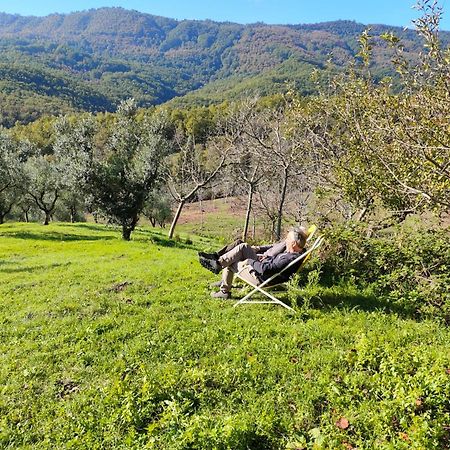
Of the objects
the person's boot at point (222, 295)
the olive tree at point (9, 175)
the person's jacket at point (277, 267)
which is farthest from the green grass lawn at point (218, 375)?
the olive tree at point (9, 175)

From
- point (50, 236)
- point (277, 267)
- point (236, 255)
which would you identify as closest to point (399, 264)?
point (277, 267)

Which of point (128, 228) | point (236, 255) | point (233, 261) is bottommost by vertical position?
point (128, 228)

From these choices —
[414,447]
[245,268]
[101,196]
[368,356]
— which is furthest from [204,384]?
[101,196]

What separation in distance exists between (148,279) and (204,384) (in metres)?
5.60

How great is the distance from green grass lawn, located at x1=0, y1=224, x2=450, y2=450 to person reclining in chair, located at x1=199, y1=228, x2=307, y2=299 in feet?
1.92

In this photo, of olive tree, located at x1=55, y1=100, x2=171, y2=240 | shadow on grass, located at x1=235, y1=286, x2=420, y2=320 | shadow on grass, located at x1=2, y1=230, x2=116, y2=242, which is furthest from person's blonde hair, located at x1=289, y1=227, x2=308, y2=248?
shadow on grass, located at x1=2, y1=230, x2=116, y2=242

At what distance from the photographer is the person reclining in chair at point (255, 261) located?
8164 mm

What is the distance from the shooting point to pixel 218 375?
19.2 ft

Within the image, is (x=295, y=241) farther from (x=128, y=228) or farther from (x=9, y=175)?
(x=9, y=175)

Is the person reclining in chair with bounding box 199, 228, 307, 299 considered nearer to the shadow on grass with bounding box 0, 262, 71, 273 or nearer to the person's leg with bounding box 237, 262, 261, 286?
the person's leg with bounding box 237, 262, 261, 286

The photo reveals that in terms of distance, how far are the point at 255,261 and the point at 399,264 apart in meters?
3.15

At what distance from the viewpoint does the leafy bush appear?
7637mm

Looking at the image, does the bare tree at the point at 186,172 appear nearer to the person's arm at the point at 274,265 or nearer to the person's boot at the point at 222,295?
the person's boot at the point at 222,295

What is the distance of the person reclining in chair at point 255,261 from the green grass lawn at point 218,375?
59cm
